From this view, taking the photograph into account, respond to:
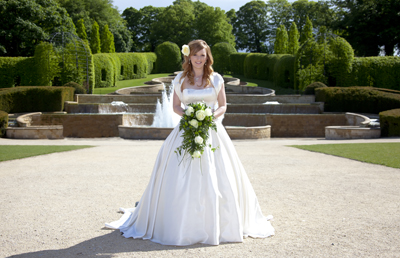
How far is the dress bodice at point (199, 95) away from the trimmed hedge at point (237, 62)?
3866cm

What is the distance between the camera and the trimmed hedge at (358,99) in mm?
17688

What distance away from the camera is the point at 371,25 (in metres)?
33.5

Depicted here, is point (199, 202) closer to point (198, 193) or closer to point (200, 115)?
point (198, 193)

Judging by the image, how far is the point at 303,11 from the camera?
60125mm

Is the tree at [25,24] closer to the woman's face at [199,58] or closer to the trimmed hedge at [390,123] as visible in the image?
the trimmed hedge at [390,123]

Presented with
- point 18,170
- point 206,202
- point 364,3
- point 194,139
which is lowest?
point 18,170

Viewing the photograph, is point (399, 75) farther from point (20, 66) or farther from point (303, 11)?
point (303, 11)

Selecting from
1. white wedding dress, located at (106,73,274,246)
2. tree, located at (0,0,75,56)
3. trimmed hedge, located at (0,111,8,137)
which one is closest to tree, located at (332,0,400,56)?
tree, located at (0,0,75,56)

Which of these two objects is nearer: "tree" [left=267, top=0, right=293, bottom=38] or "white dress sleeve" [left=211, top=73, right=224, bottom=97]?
"white dress sleeve" [left=211, top=73, right=224, bottom=97]

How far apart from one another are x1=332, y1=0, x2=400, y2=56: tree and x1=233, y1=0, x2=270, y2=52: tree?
3108cm

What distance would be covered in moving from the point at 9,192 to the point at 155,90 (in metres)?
25.4

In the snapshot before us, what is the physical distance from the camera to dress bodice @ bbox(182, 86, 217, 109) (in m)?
3.99

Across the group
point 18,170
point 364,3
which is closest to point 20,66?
point 18,170

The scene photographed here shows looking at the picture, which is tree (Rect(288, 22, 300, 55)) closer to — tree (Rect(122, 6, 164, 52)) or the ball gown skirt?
tree (Rect(122, 6, 164, 52))
